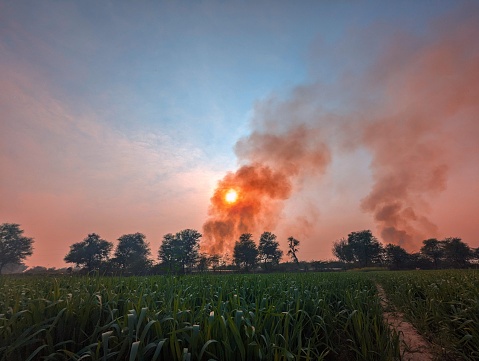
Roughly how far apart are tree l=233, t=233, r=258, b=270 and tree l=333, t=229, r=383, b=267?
50888mm

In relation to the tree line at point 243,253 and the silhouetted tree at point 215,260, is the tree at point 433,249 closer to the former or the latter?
the tree line at point 243,253

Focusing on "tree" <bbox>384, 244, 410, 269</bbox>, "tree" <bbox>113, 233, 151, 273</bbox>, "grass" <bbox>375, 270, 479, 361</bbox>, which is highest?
"tree" <bbox>113, 233, 151, 273</bbox>

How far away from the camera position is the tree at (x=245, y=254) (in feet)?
374

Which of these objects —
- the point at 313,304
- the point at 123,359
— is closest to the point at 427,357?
the point at 313,304

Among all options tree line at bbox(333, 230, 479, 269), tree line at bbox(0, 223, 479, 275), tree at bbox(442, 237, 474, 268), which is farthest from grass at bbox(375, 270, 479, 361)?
tree at bbox(442, 237, 474, 268)

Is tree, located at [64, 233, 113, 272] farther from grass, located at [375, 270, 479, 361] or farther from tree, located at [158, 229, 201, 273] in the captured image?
grass, located at [375, 270, 479, 361]

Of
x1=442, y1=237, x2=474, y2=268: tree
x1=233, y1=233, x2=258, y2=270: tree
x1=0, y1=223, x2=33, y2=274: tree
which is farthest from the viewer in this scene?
x1=233, y1=233, x2=258, y2=270: tree

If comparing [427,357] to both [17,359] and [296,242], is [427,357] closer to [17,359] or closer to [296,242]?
[17,359]

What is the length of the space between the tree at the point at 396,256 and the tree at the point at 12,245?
482 ft

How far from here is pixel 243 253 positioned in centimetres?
→ 11456

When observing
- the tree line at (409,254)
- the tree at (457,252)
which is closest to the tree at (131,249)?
the tree line at (409,254)

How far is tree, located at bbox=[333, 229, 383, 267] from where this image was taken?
119688mm

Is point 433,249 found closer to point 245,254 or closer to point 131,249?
point 245,254

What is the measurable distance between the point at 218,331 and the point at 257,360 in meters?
0.68
